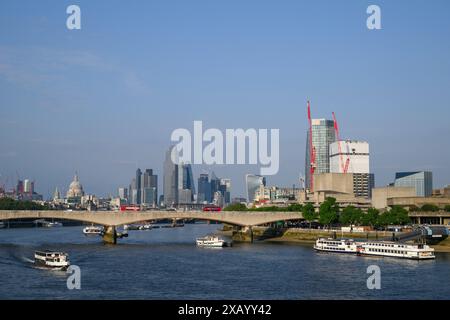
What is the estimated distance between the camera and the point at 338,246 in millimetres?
56062

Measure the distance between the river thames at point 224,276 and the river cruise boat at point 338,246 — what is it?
6.37 feet

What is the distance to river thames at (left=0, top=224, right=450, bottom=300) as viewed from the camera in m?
31.6

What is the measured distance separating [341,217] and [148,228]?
58.6m

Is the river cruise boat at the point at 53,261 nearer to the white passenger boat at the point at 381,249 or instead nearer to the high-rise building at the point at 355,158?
the white passenger boat at the point at 381,249

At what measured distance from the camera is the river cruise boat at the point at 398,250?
1881 inches

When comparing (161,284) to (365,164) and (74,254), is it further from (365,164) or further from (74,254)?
(365,164)

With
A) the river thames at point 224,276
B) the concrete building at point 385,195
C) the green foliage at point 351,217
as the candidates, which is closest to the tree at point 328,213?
the green foliage at point 351,217

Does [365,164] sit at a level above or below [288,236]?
above

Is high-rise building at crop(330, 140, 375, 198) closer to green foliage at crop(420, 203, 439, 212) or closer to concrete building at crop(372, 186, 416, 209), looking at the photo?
concrete building at crop(372, 186, 416, 209)

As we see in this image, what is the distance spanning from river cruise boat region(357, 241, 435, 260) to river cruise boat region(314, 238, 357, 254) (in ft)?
3.51

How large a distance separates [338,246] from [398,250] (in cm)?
724
